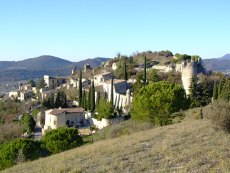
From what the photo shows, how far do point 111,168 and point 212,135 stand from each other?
247 inches

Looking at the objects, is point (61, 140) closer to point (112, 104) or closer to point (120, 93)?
point (112, 104)

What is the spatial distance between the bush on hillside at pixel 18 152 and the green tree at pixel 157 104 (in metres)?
7.73

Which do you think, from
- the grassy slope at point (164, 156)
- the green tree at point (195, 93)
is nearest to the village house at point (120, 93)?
the green tree at point (195, 93)

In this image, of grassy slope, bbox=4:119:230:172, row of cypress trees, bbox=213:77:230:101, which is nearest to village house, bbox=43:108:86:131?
row of cypress trees, bbox=213:77:230:101

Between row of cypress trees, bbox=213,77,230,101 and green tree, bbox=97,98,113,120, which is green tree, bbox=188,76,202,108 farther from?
green tree, bbox=97,98,113,120

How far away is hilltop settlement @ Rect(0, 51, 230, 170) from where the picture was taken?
2859 centimetres

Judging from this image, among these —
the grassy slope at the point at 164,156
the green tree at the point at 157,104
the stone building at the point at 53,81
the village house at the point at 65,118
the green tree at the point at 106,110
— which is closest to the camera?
the grassy slope at the point at 164,156

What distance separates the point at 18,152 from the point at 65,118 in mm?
27241

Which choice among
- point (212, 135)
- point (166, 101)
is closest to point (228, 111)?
point (212, 135)

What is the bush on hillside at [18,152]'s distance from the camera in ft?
75.4

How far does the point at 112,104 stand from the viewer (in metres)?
47.5

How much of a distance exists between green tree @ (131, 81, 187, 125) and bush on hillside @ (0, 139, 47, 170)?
7728 mm

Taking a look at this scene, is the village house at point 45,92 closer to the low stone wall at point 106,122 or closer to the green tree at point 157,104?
the low stone wall at point 106,122

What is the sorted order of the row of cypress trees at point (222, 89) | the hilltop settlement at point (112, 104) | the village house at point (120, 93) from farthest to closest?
the village house at point (120, 93) < the row of cypress trees at point (222, 89) < the hilltop settlement at point (112, 104)
